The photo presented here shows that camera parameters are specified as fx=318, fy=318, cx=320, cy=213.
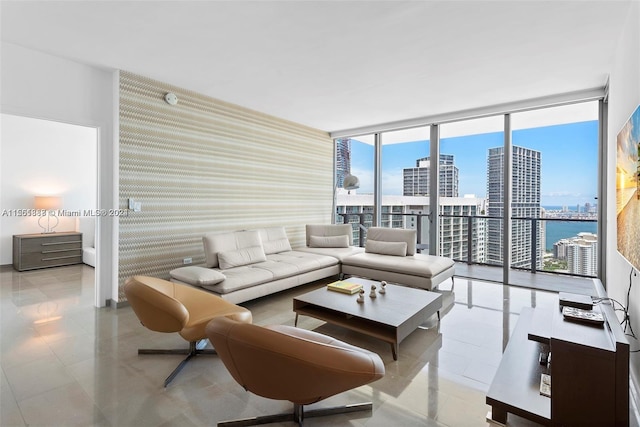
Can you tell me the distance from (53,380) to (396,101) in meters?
4.81

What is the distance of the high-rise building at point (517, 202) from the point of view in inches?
190

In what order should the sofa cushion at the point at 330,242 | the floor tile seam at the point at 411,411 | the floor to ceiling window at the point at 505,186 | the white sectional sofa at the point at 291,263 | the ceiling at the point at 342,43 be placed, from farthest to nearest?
1. the sofa cushion at the point at 330,242
2. the floor to ceiling window at the point at 505,186
3. the white sectional sofa at the point at 291,263
4. the ceiling at the point at 342,43
5. the floor tile seam at the point at 411,411

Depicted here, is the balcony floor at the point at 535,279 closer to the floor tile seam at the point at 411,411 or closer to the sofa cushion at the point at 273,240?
the sofa cushion at the point at 273,240

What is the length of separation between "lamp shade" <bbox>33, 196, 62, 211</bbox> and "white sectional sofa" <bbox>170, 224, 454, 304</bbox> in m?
3.76

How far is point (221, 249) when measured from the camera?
13.7ft

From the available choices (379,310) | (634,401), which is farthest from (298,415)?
(634,401)

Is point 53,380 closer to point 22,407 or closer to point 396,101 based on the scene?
point 22,407

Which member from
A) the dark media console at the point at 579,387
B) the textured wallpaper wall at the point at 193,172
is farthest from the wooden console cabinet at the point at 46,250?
the dark media console at the point at 579,387

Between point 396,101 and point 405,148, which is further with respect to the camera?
point 405,148

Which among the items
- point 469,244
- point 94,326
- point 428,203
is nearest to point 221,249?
point 94,326

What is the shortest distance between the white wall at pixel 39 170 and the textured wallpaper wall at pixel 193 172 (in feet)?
7.53

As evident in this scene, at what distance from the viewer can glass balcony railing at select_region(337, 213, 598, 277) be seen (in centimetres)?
457

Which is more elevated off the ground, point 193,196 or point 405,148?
point 405,148

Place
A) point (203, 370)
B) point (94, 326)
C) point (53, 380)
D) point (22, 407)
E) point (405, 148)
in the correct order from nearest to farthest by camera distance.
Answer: point (22, 407) → point (53, 380) → point (203, 370) → point (94, 326) → point (405, 148)
